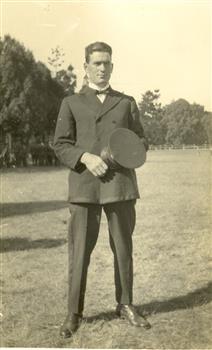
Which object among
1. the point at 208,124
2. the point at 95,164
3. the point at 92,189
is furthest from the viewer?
the point at 208,124

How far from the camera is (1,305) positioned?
388 centimetres

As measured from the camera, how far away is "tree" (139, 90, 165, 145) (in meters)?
4.34

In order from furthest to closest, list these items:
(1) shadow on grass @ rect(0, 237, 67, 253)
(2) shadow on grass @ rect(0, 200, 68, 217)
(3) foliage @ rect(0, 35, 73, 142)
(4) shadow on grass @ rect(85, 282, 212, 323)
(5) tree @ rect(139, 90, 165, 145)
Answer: (3) foliage @ rect(0, 35, 73, 142)
(2) shadow on grass @ rect(0, 200, 68, 217)
(1) shadow on grass @ rect(0, 237, 67, 253)
(5) tree @ rect(139, 90, 165, 145)
(4) shadow on grass @ rect(85, 282, 212, 323)

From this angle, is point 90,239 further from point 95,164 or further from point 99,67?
point 99,67

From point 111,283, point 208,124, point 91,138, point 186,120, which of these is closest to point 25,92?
point 186,120

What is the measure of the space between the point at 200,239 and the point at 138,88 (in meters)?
2.06

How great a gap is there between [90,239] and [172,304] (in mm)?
814

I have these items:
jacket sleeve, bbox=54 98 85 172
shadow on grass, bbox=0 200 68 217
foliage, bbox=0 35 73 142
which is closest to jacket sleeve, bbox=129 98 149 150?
jacket sleeve, bbox=54 98 85 172

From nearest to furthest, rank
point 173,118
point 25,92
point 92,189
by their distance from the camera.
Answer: point 92,189
point 173,118
point 25,92

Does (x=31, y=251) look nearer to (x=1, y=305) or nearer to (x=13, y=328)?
(x=1, y=305)

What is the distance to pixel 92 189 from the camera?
321 cm

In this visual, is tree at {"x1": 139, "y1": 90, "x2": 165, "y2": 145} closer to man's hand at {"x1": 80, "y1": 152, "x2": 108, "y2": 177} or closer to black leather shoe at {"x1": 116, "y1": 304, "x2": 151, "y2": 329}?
man's hand at {"x1": 80, "y1": 152, "x2": 108, "y2": 177}

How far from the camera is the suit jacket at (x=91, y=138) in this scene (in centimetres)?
319

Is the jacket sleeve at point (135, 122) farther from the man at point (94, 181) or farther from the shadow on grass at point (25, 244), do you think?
the shadow on grass at point (25, 244)
